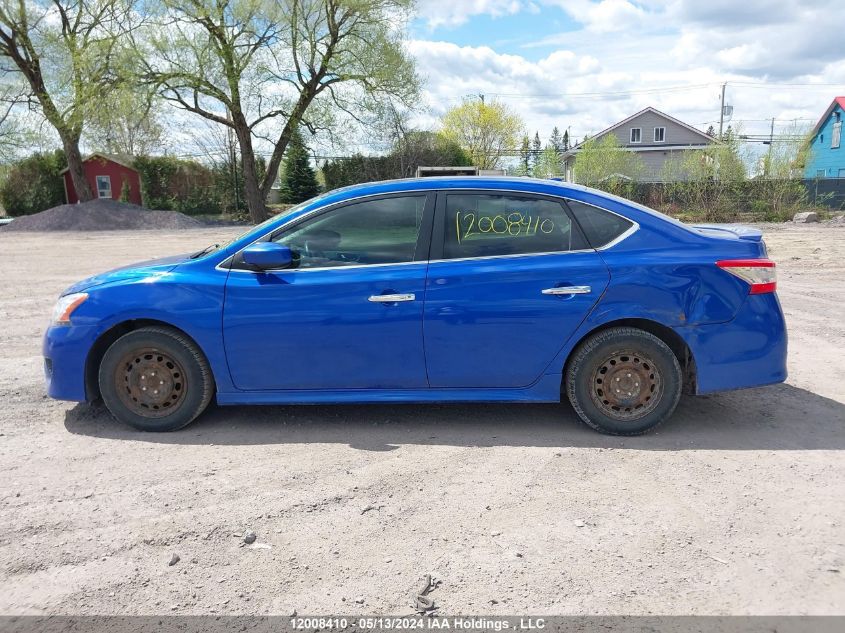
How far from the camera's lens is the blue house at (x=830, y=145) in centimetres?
4459

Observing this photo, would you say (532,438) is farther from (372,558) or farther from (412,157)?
(412,157)

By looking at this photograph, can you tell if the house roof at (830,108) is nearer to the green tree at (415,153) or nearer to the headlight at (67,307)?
the green tree at (415,153)

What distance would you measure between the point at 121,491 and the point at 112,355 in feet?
3.78

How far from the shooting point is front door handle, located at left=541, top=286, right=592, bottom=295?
4.15 meters

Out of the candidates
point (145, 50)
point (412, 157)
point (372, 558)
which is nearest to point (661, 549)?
point (372, 558)

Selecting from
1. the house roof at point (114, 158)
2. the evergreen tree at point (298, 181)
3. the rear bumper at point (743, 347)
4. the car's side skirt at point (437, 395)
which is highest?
the house roof at point (114, 158)

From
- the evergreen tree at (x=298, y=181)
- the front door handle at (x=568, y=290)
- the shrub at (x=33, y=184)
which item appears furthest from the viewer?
the evergreen tree at (x=298, y=181)

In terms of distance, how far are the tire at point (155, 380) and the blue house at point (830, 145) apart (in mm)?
49287

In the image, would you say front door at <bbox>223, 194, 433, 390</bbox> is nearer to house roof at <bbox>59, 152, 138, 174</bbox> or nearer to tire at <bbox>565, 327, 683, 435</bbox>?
tire at <bbox>565, 327, 683, 435</bbox>

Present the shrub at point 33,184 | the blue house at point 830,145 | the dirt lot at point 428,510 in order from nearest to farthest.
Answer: the dirt lot at point 428,510, the shrub at point 33,184, the blue house at point 830,145

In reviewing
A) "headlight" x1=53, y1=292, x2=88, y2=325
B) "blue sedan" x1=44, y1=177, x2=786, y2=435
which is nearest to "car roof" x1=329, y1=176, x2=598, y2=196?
"blue sedan" x1=44, y1=177, x2=786, y2=435

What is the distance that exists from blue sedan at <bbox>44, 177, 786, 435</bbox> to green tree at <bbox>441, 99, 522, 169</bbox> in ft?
180

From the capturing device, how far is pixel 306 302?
422 cm

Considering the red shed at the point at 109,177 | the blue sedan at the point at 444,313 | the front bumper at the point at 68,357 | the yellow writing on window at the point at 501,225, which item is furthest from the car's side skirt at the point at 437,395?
the red shed at the point at 109,177
